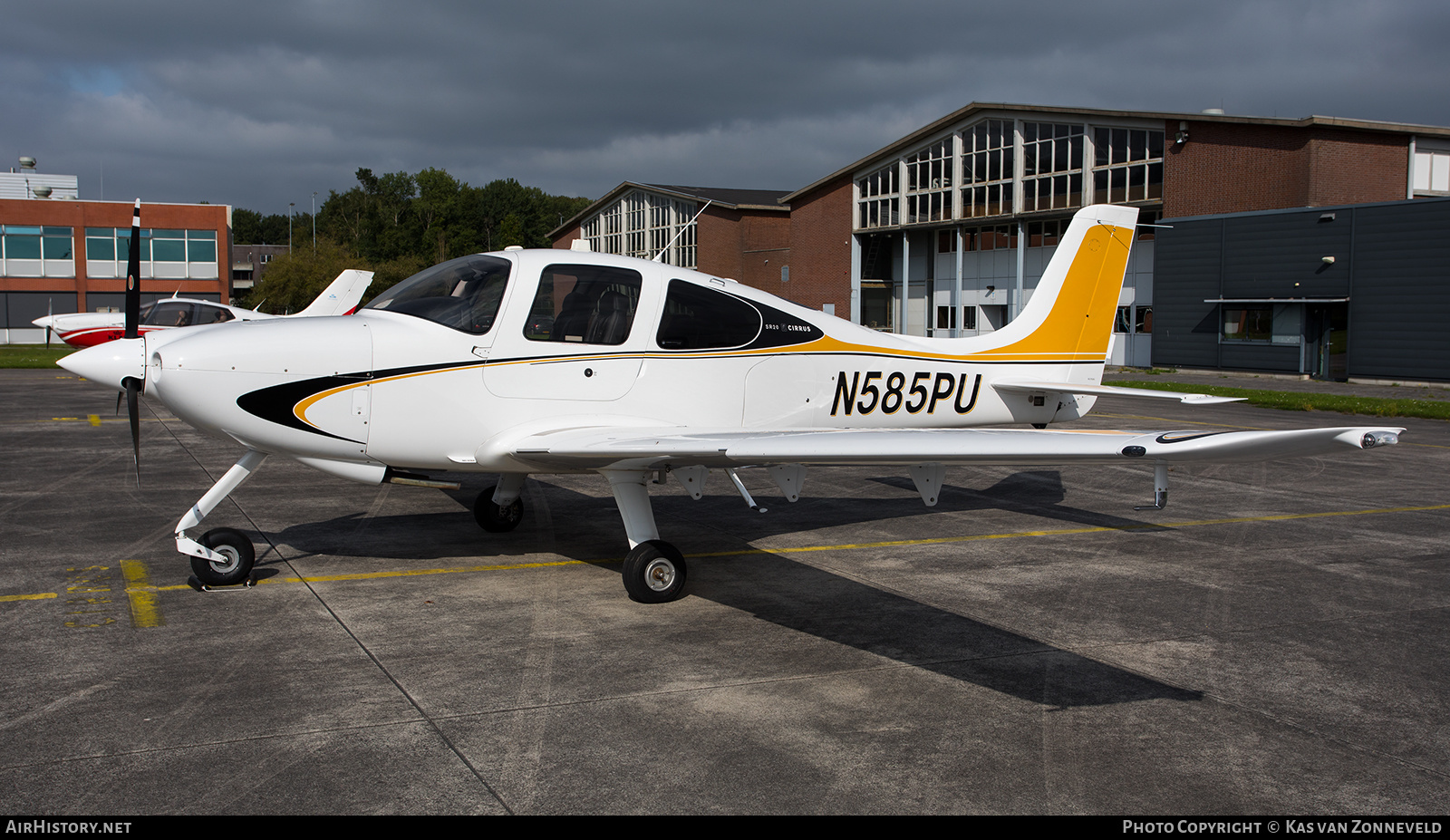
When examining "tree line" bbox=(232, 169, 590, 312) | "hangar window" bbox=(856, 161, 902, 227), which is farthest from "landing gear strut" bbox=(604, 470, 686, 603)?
"tree line" bbox=(232, 169, 590, 312)

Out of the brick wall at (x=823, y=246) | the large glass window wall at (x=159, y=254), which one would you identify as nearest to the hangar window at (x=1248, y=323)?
the brick wall at (x=823, y=246)

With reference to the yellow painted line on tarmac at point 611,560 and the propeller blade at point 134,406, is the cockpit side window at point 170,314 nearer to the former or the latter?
the yellow painted line on tarmac at point 611,560

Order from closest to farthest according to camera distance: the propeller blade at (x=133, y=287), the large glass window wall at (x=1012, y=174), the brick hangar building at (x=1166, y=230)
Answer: the propeller blade at (x=133, y=287)
the brick hangar building at (x=1166, y=230)
the large glass window wall at (x=1012, y=174)

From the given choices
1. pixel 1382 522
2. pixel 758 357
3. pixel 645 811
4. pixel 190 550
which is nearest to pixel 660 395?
pixel 758 357

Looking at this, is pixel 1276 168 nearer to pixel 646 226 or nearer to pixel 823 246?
pixel 823 246

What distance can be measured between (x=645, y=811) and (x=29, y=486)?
10197mm

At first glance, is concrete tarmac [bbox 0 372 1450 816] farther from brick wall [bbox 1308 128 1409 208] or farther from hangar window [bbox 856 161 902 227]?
hangar window [bbox 856 161 902 227]

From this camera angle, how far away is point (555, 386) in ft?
22.6

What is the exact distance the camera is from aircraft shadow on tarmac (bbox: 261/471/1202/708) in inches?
207

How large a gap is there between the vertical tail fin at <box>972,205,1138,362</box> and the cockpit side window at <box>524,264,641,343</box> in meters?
3.96

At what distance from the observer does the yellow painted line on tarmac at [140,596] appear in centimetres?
611

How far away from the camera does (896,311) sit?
1986 inches

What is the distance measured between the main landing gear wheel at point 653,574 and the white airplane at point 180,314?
50.2ft

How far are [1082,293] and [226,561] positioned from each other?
7.76 metres
